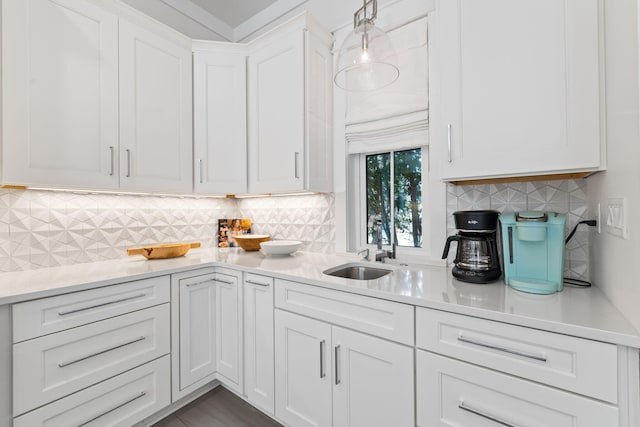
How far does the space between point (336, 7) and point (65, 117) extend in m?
1.91

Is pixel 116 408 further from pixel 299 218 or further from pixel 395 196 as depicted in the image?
pixel 395 196

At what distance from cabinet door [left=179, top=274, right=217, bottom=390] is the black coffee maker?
1.52m

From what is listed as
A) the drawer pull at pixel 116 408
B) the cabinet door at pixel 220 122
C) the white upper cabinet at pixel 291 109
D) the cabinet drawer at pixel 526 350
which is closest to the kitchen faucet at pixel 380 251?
the white upper cabinet at pixel 291 109

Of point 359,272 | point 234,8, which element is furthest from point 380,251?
point 234,8

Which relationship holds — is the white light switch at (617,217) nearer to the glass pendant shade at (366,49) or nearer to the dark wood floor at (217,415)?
the glass pendant shade at (366,49)

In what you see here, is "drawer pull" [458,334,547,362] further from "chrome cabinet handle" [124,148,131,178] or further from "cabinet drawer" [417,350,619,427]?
"chrome cabinet handle" [124,148,131,178]

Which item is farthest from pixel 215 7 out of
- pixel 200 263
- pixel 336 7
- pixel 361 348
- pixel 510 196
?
pixel 361 348

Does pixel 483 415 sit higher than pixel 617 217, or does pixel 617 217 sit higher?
pixel 617 217

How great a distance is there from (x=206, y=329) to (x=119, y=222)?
1.00m

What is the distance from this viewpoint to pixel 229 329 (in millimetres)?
1812

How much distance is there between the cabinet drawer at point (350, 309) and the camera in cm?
114

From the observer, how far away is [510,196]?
146 cm

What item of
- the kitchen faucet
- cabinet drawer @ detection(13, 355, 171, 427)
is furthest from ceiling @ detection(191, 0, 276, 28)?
cabinet drawer @ detection(13, 355, 171, 427)

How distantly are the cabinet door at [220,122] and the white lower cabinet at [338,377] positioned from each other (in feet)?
3.87
